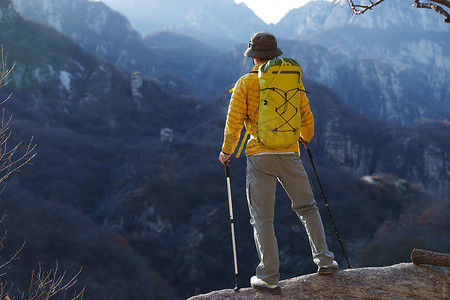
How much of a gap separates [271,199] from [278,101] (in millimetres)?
943

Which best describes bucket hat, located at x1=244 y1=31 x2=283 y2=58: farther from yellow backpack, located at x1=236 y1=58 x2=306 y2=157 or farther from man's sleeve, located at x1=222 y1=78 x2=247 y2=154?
man's sleeve, located at x1=222 y1=78 x2=247 y2=154

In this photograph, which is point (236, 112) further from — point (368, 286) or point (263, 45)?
point (368, 286)

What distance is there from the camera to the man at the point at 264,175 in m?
4.13

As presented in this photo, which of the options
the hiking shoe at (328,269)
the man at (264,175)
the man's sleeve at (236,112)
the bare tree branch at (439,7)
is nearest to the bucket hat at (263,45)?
the man at (264,175)

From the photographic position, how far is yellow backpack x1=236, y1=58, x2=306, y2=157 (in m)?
4.06

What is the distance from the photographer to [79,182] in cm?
7731

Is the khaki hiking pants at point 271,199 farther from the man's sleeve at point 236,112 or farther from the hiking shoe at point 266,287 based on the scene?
the man's sleeve at point 236,112

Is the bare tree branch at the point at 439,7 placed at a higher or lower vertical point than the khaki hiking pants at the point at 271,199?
higher

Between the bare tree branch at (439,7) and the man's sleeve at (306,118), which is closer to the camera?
the man's sleeve at (306,118)

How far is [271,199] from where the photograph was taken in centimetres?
418

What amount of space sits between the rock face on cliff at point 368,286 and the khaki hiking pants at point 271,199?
0.33 meters

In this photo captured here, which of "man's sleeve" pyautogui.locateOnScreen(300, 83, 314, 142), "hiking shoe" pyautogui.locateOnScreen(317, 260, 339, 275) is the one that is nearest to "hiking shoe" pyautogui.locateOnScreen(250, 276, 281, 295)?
"hiking shoe" pyautogui.locateOnScreen(317, 260, 339, 275)

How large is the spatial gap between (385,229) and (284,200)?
1729 cm

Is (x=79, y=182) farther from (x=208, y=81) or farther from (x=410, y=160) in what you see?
(x=208, y=81)
